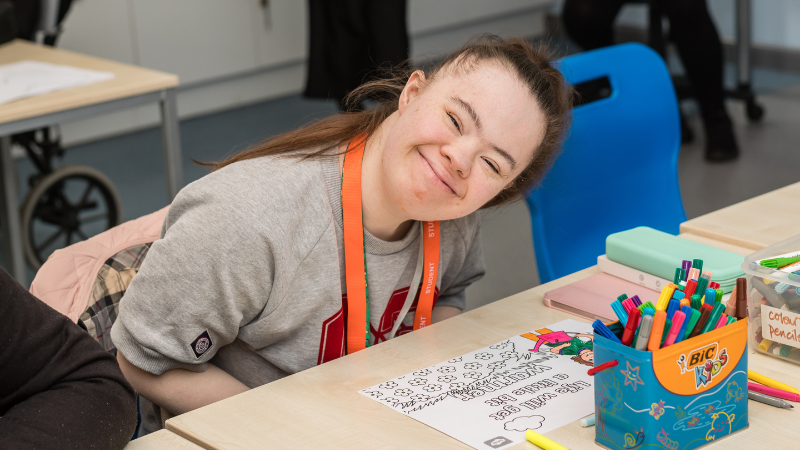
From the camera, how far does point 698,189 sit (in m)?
3.12

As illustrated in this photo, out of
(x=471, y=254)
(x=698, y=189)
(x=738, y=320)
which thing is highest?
(x=738, y=320)

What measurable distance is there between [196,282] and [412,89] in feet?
1.23

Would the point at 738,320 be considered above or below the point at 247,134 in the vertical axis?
above

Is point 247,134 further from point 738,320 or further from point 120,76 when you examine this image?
point 738,320

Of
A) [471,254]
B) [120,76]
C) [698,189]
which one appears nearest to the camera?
[471,254]

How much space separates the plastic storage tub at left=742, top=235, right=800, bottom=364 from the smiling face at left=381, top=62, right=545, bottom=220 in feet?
0.97

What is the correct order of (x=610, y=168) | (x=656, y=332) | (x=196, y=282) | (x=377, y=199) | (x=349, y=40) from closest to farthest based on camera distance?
(x=656, y=332), (x=196, y=282), (x=377, y=199), (x=610, y=168), (x=349, y=40)

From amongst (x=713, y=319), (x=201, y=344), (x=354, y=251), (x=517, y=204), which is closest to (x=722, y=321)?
(x=713, y=319)

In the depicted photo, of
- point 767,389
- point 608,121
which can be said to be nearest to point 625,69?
point 608,121

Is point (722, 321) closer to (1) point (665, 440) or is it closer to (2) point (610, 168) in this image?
(1) point (665, 440)

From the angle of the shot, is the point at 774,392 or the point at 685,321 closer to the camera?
the point at 685,321

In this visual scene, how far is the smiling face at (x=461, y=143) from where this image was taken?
39.5 inches

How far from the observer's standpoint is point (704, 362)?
2.52ft

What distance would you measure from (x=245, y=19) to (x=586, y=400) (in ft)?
12.3
